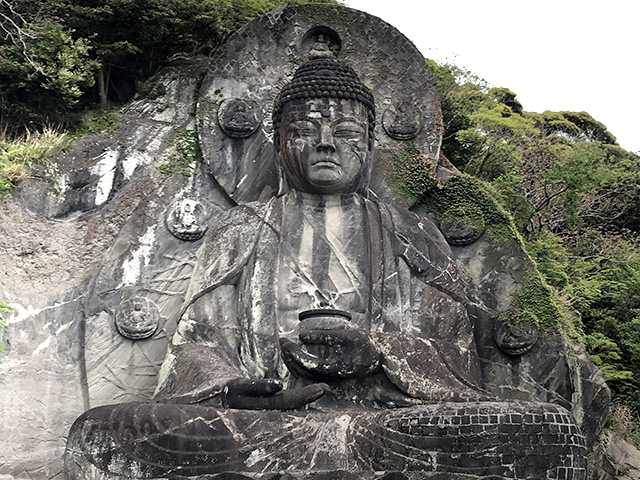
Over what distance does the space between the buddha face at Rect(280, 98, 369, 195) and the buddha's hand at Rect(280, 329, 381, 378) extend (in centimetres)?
144

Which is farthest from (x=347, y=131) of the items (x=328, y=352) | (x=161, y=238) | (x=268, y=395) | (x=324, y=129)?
(x=268, y=395)

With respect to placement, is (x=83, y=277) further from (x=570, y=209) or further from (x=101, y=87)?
(x=570, y=209)

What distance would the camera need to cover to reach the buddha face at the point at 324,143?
19.1ft

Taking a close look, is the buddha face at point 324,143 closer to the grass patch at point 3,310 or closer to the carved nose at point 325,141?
the carved nose at point 325,141

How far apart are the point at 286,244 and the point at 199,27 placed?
2.57 m

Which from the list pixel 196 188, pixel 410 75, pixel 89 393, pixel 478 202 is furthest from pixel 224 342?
pixel 410 75

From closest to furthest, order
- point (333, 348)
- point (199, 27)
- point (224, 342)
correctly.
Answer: point (333, 348), point (224, 342), point (199, 27)

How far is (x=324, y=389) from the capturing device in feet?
14.6

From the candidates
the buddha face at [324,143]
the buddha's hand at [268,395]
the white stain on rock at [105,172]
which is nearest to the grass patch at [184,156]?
the white stain on rock at [105,172]

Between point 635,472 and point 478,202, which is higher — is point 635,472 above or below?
below

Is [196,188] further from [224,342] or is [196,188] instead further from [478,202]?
[478,202]

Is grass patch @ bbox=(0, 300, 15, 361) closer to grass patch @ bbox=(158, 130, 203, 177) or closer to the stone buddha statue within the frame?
the stone buddha statue

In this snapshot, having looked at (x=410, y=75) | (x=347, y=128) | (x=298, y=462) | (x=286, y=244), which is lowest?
(x=298, y=462)

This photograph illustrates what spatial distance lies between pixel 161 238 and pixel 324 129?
1579 millimetres
